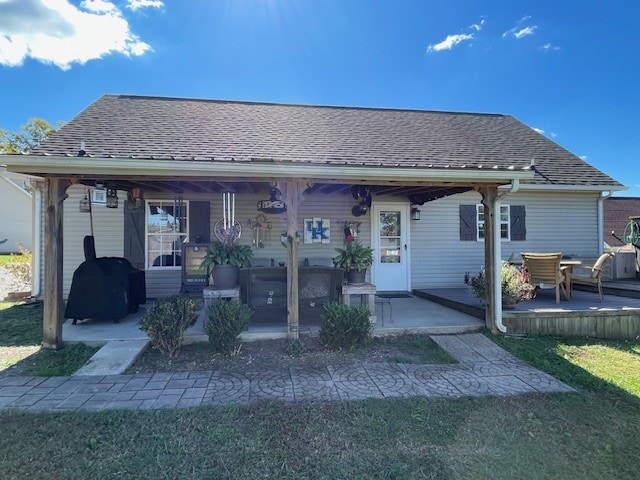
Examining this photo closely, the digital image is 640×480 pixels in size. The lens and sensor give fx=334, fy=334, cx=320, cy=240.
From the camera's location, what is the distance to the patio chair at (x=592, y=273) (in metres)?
6.15

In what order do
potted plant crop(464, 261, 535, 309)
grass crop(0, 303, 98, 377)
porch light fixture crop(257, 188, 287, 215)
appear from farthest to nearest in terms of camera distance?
porch light fixture crop(257, 188, 287, 215) < potted plant crop(464, 261, 535, 309) < grass crop(0, 303, 98, 377)

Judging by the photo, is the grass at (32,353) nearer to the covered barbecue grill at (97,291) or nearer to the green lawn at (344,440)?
the covered barbecue grill at (97,291)

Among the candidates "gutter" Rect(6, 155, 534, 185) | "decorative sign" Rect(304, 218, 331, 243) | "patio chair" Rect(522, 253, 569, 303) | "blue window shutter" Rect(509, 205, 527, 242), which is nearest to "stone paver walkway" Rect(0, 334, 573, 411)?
"gutter" Rect(6, 155, 534, 185)

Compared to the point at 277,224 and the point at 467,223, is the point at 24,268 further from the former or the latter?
the point at 467,223

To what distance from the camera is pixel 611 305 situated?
5.83 m

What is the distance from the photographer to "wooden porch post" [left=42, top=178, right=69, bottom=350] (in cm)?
429

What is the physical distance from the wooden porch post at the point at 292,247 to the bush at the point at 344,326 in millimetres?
464

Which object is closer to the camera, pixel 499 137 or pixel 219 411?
pixel 219 411

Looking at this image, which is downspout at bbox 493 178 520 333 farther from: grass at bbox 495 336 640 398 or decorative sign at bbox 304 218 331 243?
decorative sign at bbox 304 218 331 243

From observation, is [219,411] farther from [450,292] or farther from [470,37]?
[470,37]

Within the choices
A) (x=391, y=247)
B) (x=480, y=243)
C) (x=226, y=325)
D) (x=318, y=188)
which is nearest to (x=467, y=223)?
(x=480, y=243)

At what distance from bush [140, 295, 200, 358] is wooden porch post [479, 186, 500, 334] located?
14.3 ft

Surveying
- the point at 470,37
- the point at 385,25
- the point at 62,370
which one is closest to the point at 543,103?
the point at 470,37

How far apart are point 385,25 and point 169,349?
942 cm
